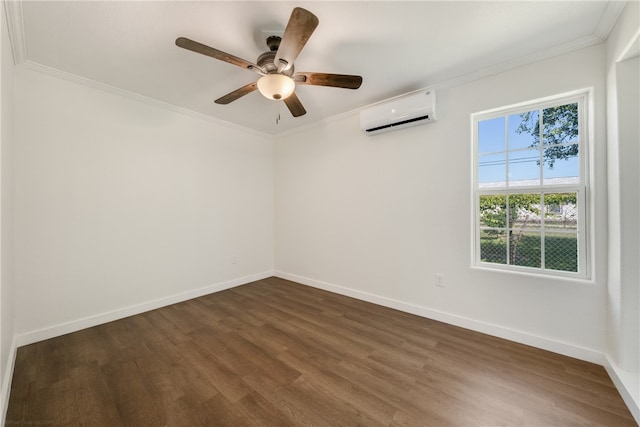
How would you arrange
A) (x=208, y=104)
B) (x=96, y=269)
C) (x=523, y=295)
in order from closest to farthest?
(x=523, y=295), (x=96, y=269), (x=208, y=104)

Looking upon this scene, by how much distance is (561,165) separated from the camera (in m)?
2.08

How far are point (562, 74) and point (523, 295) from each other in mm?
1921

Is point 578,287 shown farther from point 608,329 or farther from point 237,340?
point 237,340

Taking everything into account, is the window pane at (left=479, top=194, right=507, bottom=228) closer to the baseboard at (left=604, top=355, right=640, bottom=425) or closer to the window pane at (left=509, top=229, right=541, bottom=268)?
the window pane at (left=509, top=229, right=541, bottom=268)

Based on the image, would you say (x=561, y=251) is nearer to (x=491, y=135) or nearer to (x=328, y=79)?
(x=491, y=135)

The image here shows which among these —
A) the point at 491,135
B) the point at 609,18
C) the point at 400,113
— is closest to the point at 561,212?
the point at 491,135

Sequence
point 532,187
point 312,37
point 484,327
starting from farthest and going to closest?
point 484,327 < point 532,187 < point 312,37

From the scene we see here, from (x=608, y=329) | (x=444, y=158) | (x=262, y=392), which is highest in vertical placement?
(x=444, y=158)

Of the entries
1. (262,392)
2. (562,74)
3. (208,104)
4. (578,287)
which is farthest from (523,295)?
(208,104)

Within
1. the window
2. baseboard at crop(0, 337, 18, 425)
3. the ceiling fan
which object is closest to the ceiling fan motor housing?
the ceiling fan

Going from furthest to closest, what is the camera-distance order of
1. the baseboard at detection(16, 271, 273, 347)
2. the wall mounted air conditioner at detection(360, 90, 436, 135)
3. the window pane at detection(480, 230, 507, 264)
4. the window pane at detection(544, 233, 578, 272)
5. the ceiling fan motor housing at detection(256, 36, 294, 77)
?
the wall mounted air conditioner at detection(360, 90, 436, 135)
the window pane at detection(480, 230, 507, 264)
the baseboard at detection(16, 271, 273, 347)
the window pane at detection(544, 233, 578, 272)
the ceiling fan motor housing at detection(256, 36, 294, 77)

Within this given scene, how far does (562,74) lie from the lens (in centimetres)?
199

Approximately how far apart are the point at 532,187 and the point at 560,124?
586 mm

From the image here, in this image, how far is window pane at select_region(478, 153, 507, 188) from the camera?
2.35 m
